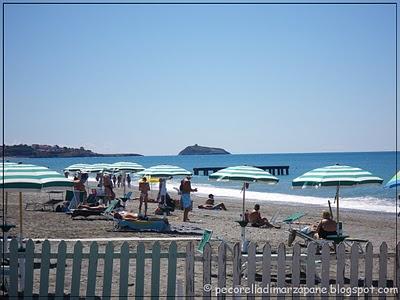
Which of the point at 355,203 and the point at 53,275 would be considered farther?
the point at 355,203

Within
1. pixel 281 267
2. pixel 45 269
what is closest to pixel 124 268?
pixel 45 269

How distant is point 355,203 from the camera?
105 ft

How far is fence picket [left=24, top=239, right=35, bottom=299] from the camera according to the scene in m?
6.29

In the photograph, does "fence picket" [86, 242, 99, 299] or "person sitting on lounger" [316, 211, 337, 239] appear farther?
"person sitting on lounger" [316, 211, 337, 239]

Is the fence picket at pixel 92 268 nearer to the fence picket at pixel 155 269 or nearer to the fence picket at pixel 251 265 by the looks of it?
the fence picket at pixel 155 269

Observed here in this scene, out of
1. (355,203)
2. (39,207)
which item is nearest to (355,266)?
(39,207)

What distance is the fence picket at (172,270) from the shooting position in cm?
625

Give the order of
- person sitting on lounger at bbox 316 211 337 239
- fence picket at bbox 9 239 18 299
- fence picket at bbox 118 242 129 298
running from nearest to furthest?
fence picket at bbox 118 242 129 298 < fence picket at bbox 9 239 18 299 < person sitting on lounger at bbox 316 211 337 239

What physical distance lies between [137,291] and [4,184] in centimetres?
231

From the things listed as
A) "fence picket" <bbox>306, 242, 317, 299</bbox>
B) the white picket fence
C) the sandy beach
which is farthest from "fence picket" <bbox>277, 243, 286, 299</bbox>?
the sandy beach

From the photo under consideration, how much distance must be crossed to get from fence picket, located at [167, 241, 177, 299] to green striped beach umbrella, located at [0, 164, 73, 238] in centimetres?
215

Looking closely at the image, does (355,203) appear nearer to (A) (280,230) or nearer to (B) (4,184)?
(A) (280,230)

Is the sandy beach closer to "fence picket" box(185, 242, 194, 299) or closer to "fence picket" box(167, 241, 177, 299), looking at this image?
"fence picket" box(167, 241, 177, 299)

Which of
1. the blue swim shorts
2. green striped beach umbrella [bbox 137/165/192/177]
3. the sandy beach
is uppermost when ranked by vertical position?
green striped beach umbrella [bbox 137/165/192/177]
